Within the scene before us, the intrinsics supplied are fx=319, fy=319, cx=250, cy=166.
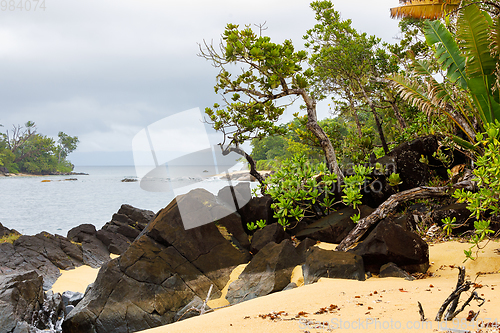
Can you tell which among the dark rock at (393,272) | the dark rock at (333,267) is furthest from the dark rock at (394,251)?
the dark rock at (333,267)

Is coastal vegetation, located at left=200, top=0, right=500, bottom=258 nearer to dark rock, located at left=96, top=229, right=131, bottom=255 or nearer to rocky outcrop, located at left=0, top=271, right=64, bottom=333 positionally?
rocky outcrop, located at left=0, top=271, right=64, bottom=333

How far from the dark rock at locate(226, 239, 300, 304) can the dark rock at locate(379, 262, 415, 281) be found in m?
1.34

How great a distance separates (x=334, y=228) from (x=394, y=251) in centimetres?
195

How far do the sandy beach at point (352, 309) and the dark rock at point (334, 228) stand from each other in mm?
2223

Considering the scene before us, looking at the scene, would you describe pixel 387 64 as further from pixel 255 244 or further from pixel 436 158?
pixel 255 244

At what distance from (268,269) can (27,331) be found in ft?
12.6

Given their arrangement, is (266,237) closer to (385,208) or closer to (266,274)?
(266,274)

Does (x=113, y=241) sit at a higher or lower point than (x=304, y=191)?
lower

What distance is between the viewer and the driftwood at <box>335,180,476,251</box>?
5977mm

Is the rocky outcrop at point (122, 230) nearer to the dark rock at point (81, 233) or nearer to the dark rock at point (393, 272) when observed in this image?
the dark rock at point (81, 233)

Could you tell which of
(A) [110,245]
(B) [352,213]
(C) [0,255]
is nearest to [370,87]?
(B) [352,213]

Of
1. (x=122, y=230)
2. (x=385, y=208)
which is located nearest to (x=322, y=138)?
(x=385, y=208)

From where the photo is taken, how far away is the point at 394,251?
4762mm

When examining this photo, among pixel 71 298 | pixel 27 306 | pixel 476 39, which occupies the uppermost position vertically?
pixel 476 39
